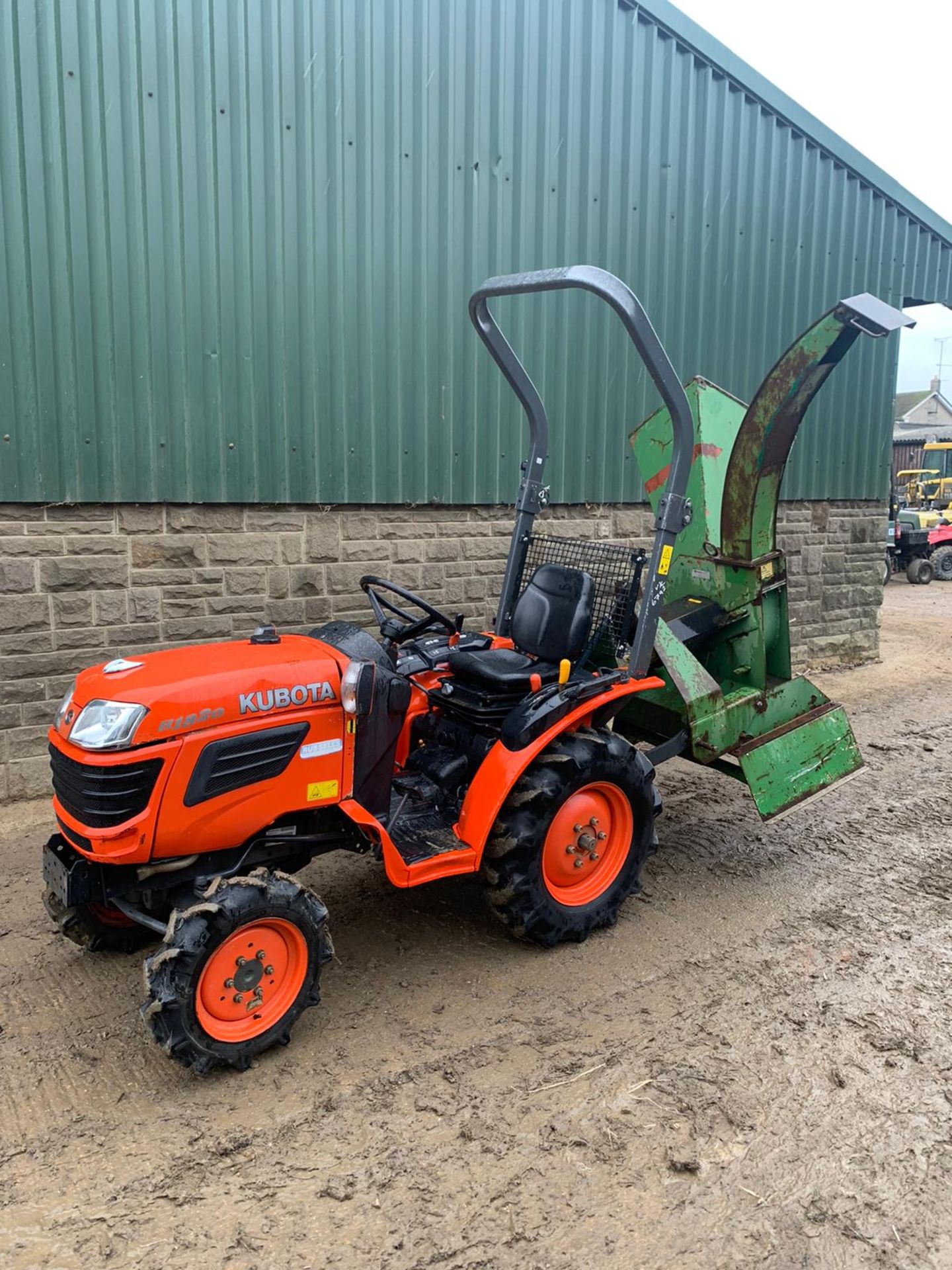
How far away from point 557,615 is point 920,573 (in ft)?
52.5

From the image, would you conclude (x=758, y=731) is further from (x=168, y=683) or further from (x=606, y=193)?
(x=606, y=193)

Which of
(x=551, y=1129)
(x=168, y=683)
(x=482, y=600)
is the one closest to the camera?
(x=551, y=1129)

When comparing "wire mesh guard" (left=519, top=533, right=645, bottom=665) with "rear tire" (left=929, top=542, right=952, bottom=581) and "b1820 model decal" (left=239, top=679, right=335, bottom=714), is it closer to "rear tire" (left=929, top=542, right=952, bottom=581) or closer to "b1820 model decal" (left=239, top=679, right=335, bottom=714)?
"b1820 model decal" (left=239, top=679, right=335, bottom=714)

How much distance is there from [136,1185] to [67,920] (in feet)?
3.55

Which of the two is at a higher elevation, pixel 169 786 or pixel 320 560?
pixel 320 560

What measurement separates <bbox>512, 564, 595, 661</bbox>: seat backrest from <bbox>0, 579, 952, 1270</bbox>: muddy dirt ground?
1152 mm

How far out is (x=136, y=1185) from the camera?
7.75ft

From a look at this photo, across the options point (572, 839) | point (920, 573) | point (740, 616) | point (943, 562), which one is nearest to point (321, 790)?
point (572, 839)

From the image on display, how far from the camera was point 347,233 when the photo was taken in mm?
5750

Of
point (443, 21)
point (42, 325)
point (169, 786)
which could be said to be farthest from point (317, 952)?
point (443, 21)

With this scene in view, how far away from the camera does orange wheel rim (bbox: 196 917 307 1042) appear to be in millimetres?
2721

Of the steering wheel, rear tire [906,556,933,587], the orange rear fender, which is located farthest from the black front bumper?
rear tire [906,556,933,587]

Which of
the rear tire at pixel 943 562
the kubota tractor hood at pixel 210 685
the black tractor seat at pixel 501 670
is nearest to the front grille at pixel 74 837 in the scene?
the kubota tractor hood at pixel 210 685

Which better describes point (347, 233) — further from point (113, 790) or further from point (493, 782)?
point (113, 790)
